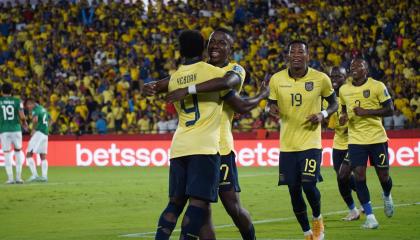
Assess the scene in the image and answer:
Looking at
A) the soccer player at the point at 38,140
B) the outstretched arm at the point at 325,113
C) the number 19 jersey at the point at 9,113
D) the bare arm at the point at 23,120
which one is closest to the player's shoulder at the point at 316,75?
the outstretched arm at the point at 325,113

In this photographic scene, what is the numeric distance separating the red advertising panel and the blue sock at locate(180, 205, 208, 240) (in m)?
21.5

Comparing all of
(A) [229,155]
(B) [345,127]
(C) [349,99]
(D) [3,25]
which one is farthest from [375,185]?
(D) [3,25]

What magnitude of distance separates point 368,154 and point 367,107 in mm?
745

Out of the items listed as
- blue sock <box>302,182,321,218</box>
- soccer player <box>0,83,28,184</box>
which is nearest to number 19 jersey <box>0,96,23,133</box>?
soccer player <box>0,83,28,184</box>

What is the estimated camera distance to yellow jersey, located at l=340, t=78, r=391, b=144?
14656 millimetres

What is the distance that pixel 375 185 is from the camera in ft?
74.5

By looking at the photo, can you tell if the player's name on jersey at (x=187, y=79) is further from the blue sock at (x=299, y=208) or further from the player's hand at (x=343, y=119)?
the player's hand at (x=343, y=119)

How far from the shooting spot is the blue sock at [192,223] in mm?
8930

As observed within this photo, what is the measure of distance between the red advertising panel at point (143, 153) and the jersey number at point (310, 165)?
18050mm

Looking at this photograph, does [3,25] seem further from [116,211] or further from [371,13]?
[116,211]

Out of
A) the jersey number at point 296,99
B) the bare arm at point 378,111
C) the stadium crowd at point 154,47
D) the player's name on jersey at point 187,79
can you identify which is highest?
the stadium crowd at point 154,47

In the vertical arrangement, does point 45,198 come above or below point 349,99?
below

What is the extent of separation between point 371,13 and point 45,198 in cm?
1857

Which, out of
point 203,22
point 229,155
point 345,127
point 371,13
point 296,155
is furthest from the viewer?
point 203,22
